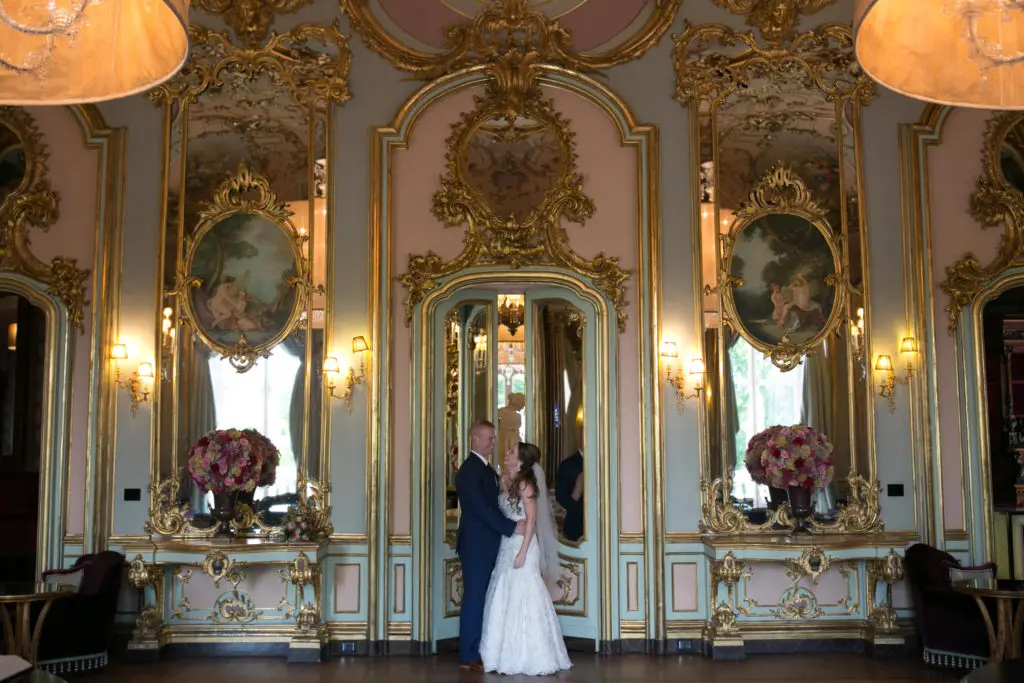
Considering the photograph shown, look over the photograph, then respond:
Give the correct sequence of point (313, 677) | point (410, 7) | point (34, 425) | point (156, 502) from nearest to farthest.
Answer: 1. point (313, 677)
2. point (156, 502)
3. point (410, 7)
4. point (34, 425)

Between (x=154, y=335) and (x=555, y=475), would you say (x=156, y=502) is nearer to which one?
(x=154, y=335)

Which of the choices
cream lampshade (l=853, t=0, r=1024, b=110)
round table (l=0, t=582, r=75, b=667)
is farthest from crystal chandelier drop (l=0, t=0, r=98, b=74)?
round table (l=0, t=582, r=75, b=667)

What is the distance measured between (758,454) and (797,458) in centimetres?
33

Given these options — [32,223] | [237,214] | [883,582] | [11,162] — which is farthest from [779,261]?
[11,162]

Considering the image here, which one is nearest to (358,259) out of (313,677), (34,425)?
(313,677)

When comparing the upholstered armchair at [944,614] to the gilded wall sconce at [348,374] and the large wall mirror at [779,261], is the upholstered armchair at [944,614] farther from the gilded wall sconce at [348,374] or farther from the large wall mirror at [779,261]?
the gilded wall sconce at [348,374]

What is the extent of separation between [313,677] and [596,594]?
2.48 m

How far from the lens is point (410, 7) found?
9.48m

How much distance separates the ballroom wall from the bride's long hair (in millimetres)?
1200

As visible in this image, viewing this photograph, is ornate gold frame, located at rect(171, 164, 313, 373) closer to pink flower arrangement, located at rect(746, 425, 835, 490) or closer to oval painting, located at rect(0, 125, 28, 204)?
oval painting, located at rect(0, 125, 28, 204)

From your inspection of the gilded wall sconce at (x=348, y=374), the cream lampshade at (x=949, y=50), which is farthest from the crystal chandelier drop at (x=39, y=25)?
the gilded wall sconce at (x=348, y=374)

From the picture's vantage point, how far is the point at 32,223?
9195 mm

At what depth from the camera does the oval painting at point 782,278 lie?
924cm

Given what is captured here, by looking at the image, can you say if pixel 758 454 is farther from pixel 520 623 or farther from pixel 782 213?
pixel 520 623
